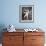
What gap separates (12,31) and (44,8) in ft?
4.13

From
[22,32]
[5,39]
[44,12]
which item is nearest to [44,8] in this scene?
[44,12]

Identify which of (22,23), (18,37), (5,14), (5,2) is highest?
(5,2)

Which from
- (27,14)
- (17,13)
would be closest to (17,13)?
(17,13)

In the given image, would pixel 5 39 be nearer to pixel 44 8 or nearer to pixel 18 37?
pixel 18 37

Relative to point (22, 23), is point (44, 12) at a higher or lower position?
higher

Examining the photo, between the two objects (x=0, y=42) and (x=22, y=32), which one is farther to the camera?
(x=0, y=42)

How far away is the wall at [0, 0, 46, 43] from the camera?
3.90 m

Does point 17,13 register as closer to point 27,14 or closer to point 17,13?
point 17,13

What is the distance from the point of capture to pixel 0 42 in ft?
12.3

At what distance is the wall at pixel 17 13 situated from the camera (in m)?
3.90

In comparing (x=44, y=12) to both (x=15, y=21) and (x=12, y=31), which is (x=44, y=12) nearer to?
(x=15, y=21)

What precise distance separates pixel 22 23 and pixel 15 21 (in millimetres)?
229

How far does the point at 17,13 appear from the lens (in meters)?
3.92

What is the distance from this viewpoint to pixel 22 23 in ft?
12.9
